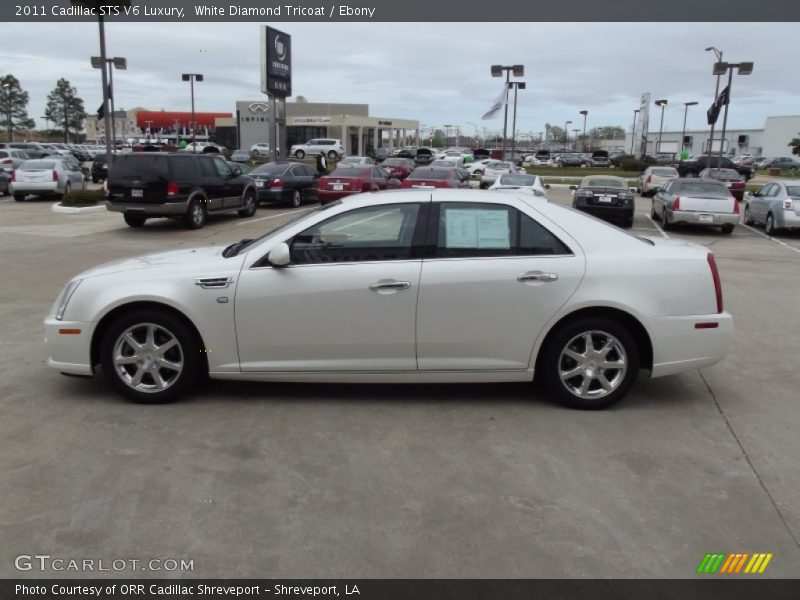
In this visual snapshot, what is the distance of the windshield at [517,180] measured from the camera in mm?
20797

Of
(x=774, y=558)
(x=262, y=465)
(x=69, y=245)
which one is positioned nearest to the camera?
(x=774, y=558)

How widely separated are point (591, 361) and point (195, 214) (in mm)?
13404

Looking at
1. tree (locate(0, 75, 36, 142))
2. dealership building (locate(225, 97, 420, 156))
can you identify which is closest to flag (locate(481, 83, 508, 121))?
dealership building (locate(225, 97, 420, 156))

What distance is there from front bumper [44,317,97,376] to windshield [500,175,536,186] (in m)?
17.0

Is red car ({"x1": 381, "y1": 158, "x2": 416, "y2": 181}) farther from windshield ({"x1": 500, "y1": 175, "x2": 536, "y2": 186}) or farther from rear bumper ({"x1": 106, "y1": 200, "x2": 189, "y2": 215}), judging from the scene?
rear bumper ({"x1": 106, "y1": 200, "x2": 189, "y2": 215})

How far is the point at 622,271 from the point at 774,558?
2253mm

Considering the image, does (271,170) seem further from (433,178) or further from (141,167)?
(141,167)

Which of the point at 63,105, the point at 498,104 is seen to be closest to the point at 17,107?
the point at 63,105

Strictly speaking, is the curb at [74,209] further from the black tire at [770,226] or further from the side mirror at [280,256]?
the black tire at [770,226]

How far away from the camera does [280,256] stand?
4.86 metres

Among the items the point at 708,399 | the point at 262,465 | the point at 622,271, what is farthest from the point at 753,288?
the point at 262,465

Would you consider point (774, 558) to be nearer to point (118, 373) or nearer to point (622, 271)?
point (622, 271)
